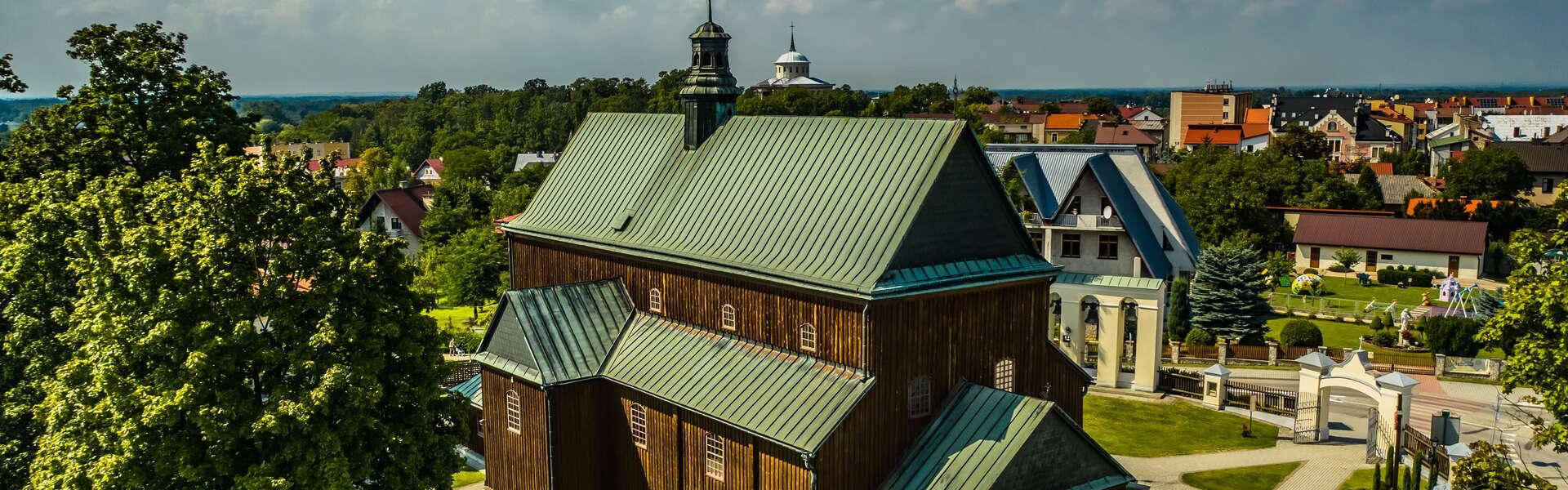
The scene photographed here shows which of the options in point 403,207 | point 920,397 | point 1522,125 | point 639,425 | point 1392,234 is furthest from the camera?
point 1522,125

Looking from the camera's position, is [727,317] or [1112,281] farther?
[1112,281]

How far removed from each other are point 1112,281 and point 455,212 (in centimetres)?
4700

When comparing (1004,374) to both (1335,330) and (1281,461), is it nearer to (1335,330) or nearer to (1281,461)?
(1281,461)

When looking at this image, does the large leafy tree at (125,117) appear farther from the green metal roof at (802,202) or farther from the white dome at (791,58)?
the white dome at (791,58)

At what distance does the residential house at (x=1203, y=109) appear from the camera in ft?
520

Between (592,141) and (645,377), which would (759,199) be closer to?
(645,377)

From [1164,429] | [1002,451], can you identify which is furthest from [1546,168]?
[1002,451]

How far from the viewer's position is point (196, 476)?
18.8 metres

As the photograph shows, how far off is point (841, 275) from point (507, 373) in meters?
9.72

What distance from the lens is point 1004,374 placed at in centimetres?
2439

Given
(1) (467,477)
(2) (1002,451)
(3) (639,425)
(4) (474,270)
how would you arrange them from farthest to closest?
(4) (474,270) < (1) (467,477) < (3) (639,425) < (2) (1002,451)

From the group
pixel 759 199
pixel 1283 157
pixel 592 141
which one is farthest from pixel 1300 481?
pixel 1283 157

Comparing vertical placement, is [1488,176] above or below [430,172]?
above

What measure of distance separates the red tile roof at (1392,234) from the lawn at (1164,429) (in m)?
34.9
